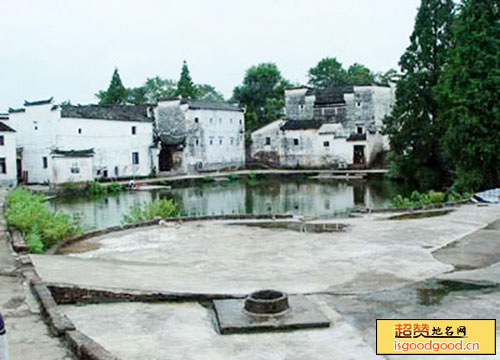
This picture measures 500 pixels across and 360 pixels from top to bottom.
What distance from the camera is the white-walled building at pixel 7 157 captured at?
35062mm

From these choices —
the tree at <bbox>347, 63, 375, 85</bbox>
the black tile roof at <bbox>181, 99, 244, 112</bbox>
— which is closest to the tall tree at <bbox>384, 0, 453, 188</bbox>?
the black tile roof at <bbox>181, 99, 244, 112</bbox>

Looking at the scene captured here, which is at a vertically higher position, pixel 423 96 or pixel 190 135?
pixel 423 96

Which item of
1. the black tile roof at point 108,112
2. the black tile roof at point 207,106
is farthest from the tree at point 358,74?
the black tile roof at point 108,112

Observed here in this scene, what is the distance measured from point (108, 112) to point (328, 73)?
33002mm

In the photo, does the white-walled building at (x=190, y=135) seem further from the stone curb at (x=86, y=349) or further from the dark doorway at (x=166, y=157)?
the stone curb at (x=86, y=349)

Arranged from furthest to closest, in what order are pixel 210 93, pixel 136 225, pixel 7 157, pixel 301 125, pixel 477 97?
pixel 210 93, pixel 301 125, pixel 7 157, pixel 477 97, pixel 136 225

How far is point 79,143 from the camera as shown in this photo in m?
37.8

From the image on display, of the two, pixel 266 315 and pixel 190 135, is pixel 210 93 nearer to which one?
pixel 190 135

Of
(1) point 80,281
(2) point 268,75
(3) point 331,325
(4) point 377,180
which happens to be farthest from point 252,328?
(2) point 268,75

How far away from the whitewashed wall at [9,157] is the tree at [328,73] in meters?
39.9

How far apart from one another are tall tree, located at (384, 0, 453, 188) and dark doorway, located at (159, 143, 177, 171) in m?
18.7

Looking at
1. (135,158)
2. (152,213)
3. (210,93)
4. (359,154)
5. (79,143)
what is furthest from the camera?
(210,93)

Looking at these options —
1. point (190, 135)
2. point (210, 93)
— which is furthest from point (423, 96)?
point (210, 93)

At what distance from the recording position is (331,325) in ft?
22.3
